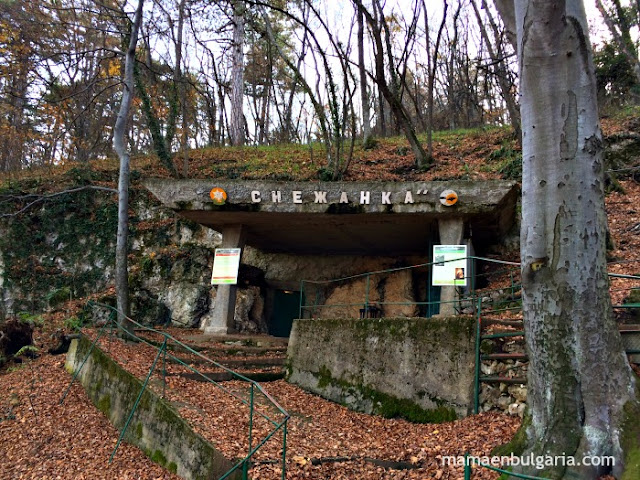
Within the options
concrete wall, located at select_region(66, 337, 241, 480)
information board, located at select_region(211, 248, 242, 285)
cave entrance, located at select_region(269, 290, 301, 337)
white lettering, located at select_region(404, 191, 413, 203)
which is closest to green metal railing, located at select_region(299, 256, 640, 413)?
cave entrance, located at select_region(269, 290, 301, 337)

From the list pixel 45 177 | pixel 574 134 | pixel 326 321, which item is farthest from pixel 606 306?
pixel 45 177

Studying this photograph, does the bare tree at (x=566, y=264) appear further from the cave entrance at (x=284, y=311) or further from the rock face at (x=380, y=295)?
the cave entrance at (x=284, y=311)

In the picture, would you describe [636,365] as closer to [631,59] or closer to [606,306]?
[606,306]

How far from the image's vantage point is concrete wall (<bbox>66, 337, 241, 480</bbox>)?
216 inches

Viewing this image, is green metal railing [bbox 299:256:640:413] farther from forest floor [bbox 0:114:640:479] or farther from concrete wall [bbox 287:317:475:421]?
forest floor [bbox 0:114:640:479]

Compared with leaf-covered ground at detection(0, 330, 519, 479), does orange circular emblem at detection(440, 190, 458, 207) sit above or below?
above

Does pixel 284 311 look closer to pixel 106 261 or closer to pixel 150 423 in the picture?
pixel 106 261

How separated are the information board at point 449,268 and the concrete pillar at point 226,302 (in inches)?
197

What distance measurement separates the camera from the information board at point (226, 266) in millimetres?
11336

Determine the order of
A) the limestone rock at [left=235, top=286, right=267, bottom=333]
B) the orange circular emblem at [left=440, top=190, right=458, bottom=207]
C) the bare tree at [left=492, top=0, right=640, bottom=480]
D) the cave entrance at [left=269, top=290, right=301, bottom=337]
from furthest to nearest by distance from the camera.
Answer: the cave entrance at [left=269, top=290, right=301, bottom=337] → the limestone rock at [left=235, top=286, right=267, bottom=333] → the orange circular emblem at [left=440, top=190, right=458, bottom=207] → the bare tree at [left=492, top=0, right=640, bottom=480]

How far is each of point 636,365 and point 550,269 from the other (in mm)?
1613

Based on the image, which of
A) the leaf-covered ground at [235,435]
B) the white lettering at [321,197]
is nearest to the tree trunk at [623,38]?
the white lettering at [321,197]

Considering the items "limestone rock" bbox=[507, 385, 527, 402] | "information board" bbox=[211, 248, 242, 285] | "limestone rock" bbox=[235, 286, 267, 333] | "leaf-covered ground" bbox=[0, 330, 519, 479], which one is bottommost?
"leaf-covered ground" bbox=[0, 330, 519, 479]

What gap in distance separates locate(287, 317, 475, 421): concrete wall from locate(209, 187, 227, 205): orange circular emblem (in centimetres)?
334
